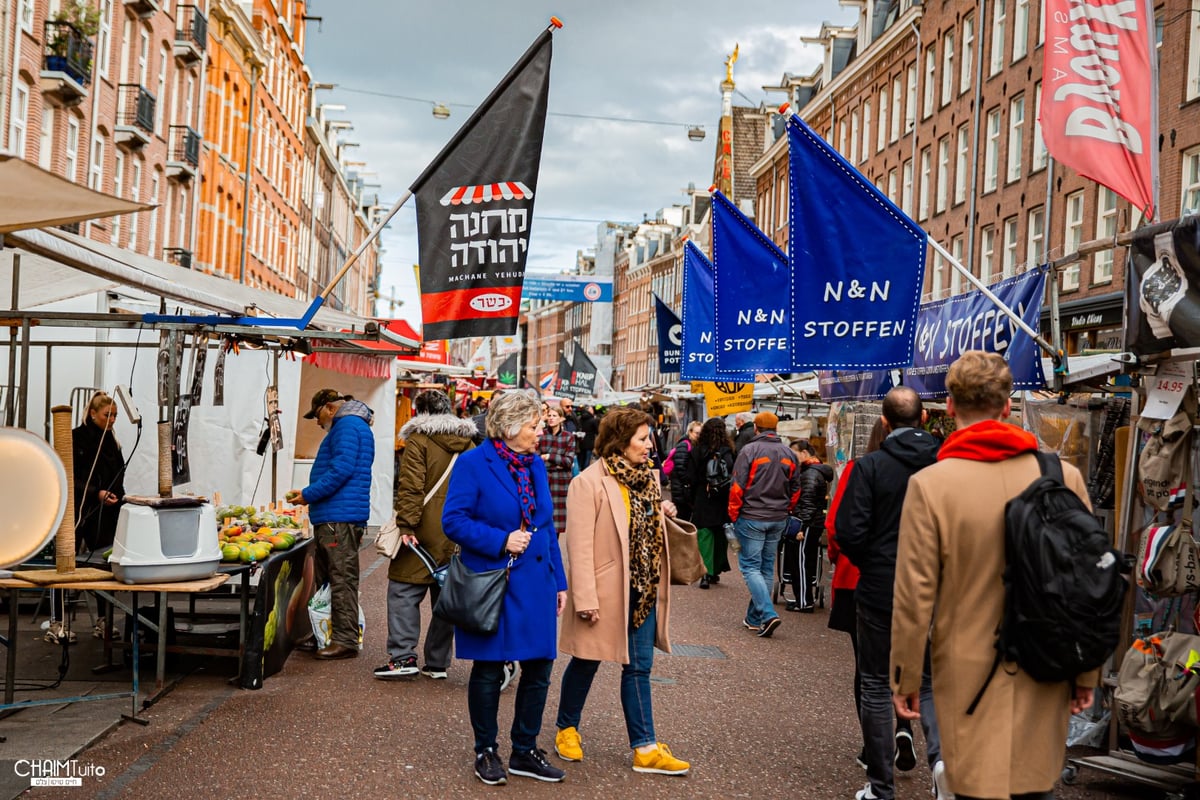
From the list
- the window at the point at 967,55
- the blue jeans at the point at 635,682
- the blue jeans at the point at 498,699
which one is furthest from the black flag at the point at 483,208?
the window at the point at 967,55

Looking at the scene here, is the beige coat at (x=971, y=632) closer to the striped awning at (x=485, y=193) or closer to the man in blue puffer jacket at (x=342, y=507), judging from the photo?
the striped awning at (x=485, y=193)

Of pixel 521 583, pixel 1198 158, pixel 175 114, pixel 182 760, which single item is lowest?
pixel 182 760

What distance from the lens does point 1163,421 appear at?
20.9ft

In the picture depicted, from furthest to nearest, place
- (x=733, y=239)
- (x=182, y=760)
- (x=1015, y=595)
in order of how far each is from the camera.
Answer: (x=733, y=239), (x=182, y=760), (x=1015, y=595)

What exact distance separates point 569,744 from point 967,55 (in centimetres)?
3355

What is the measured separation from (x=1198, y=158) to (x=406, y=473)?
824 inches

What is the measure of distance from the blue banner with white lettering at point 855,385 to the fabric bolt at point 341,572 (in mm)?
6594

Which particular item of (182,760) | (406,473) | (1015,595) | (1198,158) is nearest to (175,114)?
(1198,158)

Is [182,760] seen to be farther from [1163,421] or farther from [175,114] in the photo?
[175,114]

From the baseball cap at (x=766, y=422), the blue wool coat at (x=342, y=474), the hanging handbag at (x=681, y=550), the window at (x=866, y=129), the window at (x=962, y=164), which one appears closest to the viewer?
the hanging handbag at (x=681, y=550)

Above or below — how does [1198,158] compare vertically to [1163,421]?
above

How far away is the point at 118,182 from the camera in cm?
3083

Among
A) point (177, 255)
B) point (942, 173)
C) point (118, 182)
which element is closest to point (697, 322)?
point (118, 182)

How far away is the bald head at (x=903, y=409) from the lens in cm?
604
